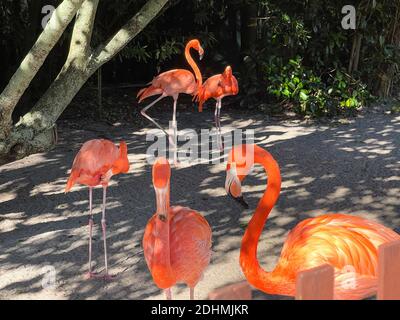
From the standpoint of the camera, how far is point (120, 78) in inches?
456

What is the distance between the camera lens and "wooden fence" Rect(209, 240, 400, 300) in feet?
4.62

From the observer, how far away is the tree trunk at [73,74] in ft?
13.3

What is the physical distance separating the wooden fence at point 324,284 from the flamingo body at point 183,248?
4.79 feet

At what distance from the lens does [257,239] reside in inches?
109

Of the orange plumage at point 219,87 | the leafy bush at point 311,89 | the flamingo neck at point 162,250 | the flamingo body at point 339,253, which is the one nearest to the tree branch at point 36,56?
the flamingo neck at point 162,250

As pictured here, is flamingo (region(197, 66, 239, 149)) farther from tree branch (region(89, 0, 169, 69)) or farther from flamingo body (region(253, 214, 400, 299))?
flamingo body (region(253, 214, 400, 299))

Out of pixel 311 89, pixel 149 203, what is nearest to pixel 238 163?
pixel 149 203

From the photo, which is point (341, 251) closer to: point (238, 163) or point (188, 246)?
point (238, 163)

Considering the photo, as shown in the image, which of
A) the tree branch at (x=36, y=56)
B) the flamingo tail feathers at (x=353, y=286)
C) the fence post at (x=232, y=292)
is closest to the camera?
the fence post at (x=232, y=292)

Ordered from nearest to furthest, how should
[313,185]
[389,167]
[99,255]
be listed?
[99,255] → [313,185] → [389,167]

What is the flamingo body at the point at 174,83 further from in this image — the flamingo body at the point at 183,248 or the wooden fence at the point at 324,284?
the wooden fence at the point at 324,284
